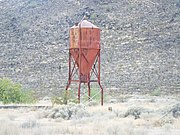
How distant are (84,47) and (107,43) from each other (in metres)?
18.9

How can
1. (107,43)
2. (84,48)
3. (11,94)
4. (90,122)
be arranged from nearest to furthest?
(90,122) → (84,48) → (11,94) → (107,43)

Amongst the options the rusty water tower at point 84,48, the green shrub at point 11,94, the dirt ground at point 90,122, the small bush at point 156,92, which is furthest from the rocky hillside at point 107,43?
the dirt ground at point 90,122

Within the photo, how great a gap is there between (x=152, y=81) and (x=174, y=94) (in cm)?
283

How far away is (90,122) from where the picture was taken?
22.7 meters

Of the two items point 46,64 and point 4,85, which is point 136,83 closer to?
point 46,64

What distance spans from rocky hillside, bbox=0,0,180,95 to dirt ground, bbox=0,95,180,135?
761 inches

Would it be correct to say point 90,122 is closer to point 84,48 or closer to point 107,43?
point 84,48

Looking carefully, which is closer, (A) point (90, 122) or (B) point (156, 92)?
(A) point (90, 122)

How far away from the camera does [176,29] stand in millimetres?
51906

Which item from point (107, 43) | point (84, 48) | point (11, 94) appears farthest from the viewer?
point (107, 43)

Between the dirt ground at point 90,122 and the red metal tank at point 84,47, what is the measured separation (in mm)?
4839

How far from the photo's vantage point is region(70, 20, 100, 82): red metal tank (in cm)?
3331

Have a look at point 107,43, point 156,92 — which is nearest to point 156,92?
point 156,92

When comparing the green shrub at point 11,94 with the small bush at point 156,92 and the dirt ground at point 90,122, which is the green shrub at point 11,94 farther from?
the small bush at point 156,92
